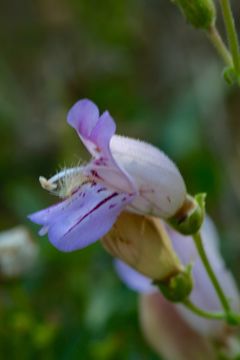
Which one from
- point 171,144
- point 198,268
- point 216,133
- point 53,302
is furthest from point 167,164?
point 216,133

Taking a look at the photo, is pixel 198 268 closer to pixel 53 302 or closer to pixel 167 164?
pixel 167 164

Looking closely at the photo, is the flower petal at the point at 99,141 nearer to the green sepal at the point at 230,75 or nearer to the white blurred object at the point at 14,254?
the green sepal at the point at 230,75

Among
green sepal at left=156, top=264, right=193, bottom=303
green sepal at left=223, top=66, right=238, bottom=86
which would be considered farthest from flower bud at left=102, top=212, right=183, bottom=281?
green sepal at left=223, top=66, right=238, bottom=86

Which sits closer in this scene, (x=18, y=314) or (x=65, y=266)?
(x=18, y=314)

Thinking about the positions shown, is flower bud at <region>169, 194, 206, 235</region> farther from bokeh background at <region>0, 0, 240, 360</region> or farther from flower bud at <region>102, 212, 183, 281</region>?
bokeh background at <region>0, 0, 240, 360</region>

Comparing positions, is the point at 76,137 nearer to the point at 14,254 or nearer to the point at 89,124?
the point at 14,254
